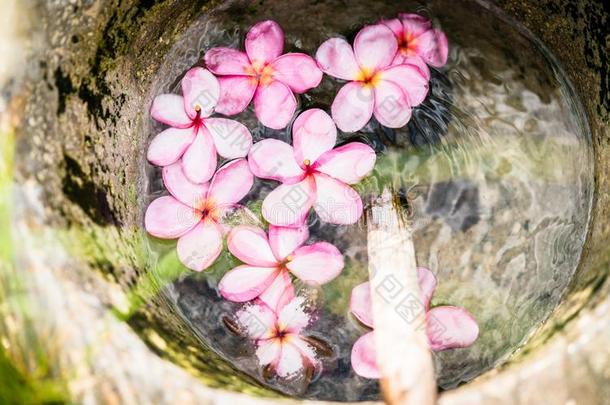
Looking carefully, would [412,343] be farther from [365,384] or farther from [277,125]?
[277,125]

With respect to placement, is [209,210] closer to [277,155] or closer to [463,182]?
[277,155]

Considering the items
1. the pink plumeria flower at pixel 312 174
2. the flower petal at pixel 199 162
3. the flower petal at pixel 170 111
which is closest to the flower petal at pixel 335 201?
the pink plumeria flower at pixel 312 174

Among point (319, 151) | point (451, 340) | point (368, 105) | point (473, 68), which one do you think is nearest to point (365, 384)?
point (451, 340)

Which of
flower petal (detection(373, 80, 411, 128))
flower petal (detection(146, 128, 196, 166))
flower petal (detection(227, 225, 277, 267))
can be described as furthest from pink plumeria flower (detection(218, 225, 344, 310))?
flower petal (detection(373, 80, 411, 128))

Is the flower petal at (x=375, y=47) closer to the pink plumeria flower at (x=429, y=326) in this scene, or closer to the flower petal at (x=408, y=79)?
the flower petal at (x=408, y=79)

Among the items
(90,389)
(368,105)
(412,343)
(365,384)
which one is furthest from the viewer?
(368,105)

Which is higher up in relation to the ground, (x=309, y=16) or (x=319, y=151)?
(x=309, y=16)

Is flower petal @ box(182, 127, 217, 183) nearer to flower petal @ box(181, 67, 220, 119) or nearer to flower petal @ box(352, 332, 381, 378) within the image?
flower petal @ box(181, 67, 220, 119)

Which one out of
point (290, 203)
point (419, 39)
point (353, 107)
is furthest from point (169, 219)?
point (419, 39)
